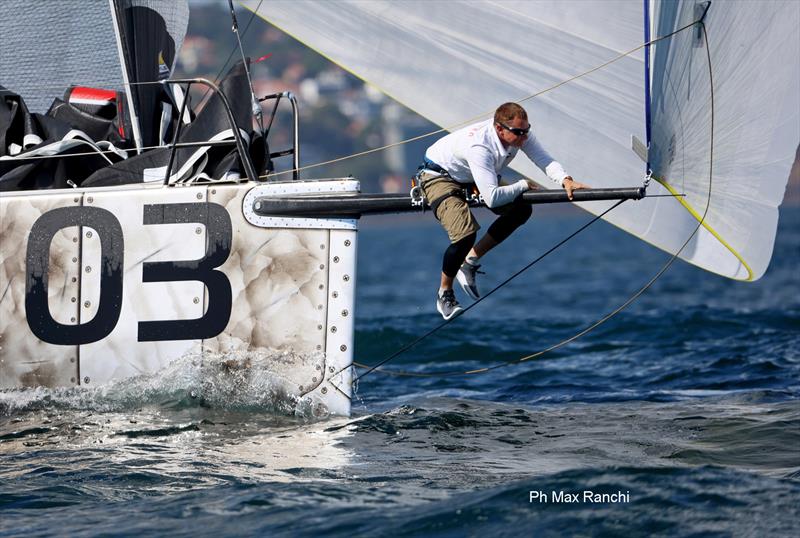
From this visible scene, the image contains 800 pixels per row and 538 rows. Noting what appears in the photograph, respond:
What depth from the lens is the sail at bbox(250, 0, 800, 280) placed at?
5359mm

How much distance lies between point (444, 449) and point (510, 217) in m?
1.16

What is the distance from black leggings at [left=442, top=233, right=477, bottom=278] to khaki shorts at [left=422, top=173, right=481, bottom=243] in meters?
0.03

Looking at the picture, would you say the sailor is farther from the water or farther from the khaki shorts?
the water

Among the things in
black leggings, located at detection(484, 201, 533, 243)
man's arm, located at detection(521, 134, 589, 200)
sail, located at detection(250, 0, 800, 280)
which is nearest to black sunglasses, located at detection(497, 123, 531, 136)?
man's arm, located at detection(521, 134, 589, 200)

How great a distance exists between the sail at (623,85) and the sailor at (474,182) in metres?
0.65

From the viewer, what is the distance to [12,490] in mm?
4301

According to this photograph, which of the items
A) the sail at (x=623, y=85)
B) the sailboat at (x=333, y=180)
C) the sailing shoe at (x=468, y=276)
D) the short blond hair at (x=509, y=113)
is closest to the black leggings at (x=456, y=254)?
the sailing shoe at (x=468, y=276)

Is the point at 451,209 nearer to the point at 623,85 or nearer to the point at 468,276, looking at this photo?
the point at 468,276

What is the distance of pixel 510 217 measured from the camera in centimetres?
532

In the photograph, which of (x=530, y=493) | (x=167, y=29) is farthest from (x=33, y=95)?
(x=530, y=493)

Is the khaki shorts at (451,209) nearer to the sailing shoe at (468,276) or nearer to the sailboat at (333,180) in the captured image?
the sailboat at (333,180)

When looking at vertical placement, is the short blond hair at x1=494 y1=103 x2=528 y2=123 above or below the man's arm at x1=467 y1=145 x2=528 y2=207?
above

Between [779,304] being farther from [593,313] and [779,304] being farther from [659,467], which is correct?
[659,467]

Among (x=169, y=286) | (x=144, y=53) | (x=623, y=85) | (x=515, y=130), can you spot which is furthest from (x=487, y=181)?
(x=144, y=53)
